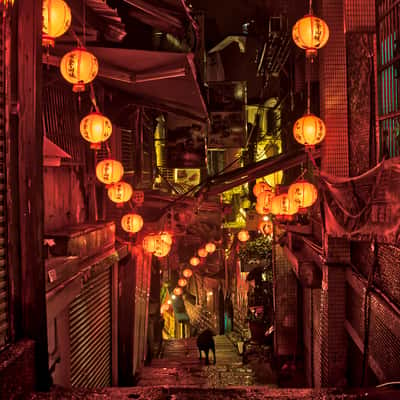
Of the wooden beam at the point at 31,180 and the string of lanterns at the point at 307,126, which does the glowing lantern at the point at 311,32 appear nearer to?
the string of lanterns at the point at 307,126

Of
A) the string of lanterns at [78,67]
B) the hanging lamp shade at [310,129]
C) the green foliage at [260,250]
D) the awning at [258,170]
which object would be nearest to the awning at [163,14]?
the string of lanterns at [78,67]

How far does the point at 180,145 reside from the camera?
65.2ft

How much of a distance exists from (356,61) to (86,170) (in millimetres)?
7471

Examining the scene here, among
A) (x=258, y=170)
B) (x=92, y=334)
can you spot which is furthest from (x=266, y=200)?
(x=92, y=334)

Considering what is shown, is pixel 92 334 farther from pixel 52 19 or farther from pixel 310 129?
pixel 52 19

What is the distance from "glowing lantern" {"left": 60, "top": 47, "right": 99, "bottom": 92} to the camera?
7.01 m

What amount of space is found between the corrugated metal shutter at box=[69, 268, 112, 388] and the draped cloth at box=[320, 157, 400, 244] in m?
5.35

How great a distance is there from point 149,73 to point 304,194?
4.85 meters

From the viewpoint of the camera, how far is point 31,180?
15.0ft

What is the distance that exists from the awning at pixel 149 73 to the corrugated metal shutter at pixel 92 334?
501cm

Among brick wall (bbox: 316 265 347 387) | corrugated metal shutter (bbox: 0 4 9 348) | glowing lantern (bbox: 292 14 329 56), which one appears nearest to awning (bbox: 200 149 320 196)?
brick wall (bbox: 316 265 347 387)

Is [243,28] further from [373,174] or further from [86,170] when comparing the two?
[373,174]

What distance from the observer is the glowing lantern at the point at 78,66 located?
7.01 m

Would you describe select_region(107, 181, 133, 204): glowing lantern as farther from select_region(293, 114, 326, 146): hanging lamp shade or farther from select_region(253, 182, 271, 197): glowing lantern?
select_region(253, 182, 271, 197): glowing lantern
